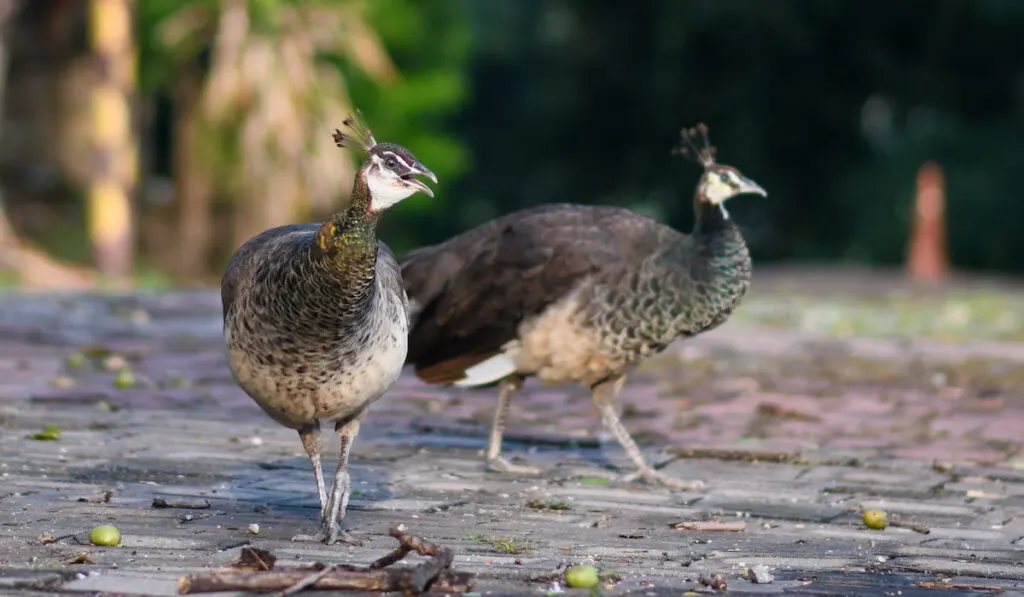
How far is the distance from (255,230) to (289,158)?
1434 mm

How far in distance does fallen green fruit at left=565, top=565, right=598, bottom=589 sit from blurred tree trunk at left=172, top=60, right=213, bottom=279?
2153 cm

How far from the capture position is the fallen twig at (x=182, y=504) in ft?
19.4

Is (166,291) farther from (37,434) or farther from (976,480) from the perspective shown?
(976,480)

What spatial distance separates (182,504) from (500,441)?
1875 mm

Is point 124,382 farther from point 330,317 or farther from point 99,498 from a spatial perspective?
point 330,317

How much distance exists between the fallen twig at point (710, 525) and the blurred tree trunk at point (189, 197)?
2041cm

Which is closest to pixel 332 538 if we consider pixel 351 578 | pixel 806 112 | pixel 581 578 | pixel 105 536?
pixel 105 536

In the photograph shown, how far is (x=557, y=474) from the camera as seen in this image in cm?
716

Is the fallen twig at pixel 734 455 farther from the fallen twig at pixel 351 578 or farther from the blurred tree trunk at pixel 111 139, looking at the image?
the blurred tree trunk at pixel 111 139

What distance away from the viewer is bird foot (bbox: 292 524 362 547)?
5395 millimetres

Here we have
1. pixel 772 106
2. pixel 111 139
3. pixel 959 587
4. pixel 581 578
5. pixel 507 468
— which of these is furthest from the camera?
pixel 772 106

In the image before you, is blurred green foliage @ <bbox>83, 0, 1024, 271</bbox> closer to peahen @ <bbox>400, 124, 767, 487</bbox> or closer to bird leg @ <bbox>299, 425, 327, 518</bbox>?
peahen @ <bbox>400, 124, 767, 487</bbox>

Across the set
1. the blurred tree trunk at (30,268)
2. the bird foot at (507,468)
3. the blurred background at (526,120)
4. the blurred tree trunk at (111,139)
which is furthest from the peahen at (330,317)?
the blurred tree trunk at (111,139)

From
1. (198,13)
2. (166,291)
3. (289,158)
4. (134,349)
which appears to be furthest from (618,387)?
(198,13)
